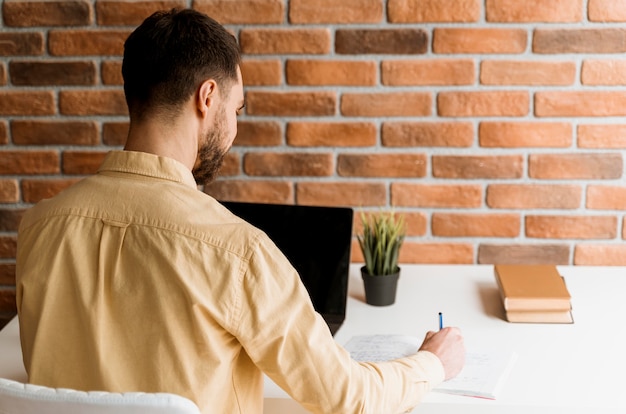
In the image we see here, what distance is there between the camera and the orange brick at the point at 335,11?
2059 millimetres

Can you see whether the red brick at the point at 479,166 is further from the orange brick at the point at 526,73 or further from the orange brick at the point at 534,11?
the orange brick at the point at 534,11

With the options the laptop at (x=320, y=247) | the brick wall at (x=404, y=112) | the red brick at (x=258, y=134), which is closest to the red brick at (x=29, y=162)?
the brick wall at (x=404, y=112)

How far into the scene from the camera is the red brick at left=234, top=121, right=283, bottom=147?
2156 mm

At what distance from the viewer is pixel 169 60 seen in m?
1.25

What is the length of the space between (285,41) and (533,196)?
0.81 meters

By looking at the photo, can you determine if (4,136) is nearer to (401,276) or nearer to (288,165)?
(288,165)

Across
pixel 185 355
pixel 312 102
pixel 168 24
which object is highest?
pixel 168 24

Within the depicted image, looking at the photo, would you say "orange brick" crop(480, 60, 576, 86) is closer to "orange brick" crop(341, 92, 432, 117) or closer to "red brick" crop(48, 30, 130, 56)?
"orange brick" crop(341, 92, 432, 117)

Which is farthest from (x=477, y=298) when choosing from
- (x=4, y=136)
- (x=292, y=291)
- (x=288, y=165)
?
(x=4, y=136)

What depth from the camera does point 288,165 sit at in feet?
7.14

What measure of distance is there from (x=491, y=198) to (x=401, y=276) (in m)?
0.34

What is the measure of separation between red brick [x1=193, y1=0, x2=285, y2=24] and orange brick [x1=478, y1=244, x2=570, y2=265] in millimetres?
874

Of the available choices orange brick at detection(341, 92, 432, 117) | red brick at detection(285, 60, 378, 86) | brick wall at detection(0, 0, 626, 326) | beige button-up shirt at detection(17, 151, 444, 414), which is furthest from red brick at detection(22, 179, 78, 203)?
beige button-up shirt at detection(17, 151, 444, 414)

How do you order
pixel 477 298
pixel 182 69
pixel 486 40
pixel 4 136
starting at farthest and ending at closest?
pixel 4 136, pixel 486 40, pixel 477 298, pixel 182 69
